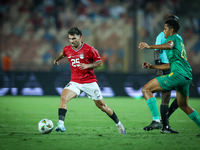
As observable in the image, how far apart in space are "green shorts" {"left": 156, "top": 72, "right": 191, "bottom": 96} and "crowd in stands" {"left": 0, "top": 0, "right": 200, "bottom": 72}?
14850mm

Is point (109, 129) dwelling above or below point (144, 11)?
below

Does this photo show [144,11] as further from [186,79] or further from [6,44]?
[186,79]

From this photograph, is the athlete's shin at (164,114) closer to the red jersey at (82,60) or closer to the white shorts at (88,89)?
the white shorts at (88,89)

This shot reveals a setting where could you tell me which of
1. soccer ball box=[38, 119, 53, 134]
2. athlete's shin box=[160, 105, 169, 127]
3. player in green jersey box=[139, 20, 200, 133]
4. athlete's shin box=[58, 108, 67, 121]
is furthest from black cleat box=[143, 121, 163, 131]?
soccer ball box=[38, 119, 53, 134]

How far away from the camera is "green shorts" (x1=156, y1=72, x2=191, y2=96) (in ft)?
15.9

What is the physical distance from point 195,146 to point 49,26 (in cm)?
1805

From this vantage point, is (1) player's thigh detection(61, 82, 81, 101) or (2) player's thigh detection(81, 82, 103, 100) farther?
(2) player's thigh detection(81, 82, 103, 100)

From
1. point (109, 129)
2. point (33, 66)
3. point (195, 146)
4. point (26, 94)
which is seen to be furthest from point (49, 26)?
point (195, 146)

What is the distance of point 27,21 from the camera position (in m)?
21.4

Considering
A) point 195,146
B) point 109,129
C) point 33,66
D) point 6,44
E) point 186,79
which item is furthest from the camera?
point 6,44

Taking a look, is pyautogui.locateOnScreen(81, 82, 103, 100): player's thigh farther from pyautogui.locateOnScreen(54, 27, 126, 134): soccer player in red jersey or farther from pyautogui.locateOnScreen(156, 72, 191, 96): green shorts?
pyautogui.locateOnScreen(156, 72, 191, 96): green shorts

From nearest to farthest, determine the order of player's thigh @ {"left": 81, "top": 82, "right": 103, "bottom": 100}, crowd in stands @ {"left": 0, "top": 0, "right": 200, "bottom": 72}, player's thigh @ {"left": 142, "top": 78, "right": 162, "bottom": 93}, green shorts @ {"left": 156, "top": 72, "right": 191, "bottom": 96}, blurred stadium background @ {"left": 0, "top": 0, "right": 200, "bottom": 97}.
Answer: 1. green shorts @ {"left": 156, "top": 72, "right": 191, "bottom": 96}
2. player's thigh @ {"left": 142, "top": 78, "right": 162, "bottom": 93}
3. player's thigh @ {"left": 81, "top": 82, "right": 103, "bottom": 100}
4. blurred stadium background @ {"left": 0, "top": 0, "right": 200, "bottom": 97}
5. crowd in stands @ {"left": 0, "top": 0, "right": 200, "bottom": 72}

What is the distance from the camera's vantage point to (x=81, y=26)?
21203mm

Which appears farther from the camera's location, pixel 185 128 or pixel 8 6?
pixel 8 6
